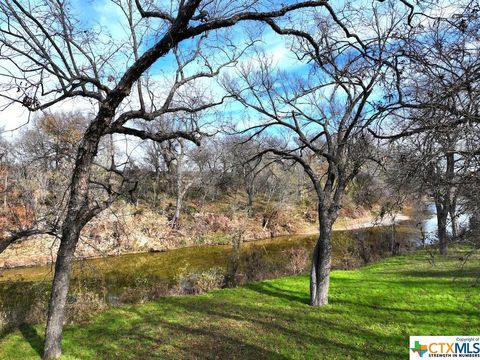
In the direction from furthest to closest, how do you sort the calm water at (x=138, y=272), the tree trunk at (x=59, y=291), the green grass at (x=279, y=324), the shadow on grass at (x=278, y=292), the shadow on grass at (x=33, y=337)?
the shadow on grass at (x=278, y=292) < the calm water at (x=138, y=272) < the green grass at (x=279, y=324) < the shadow on grass at (x=33, y=337) < the tree trunk at (x=59, y=291)

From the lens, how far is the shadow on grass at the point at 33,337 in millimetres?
7156

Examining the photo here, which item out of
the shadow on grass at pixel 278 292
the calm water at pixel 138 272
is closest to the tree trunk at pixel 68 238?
the calm water at pixel 138 272

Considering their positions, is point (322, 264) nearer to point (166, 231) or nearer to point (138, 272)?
point (138, 272)

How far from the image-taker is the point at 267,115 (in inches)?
416

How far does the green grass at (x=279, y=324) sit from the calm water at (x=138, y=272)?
131 cm

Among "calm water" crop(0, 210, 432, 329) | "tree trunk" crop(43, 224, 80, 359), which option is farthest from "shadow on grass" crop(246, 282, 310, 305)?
"tree trunk" crop(43, 224, 80, 359)

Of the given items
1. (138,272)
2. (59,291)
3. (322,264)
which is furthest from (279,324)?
(138,272)

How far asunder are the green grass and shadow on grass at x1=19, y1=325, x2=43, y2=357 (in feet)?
0.07

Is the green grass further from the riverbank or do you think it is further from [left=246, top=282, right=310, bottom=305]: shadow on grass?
the riverbank

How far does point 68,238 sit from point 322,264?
6.33 m

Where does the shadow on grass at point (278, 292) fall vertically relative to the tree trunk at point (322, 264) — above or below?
below

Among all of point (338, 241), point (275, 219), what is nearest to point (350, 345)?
point (338, 241)

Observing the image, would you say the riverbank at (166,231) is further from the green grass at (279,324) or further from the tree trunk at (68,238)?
the tree trunk at (68,238)

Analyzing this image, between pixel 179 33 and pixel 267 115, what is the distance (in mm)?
5085
